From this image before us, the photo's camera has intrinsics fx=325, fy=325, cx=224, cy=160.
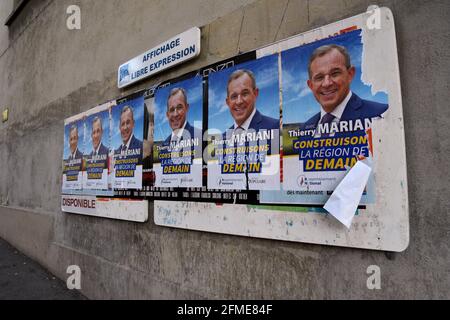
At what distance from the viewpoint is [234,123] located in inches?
112

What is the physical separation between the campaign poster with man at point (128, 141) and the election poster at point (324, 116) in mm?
1947

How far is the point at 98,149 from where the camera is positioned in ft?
15.3

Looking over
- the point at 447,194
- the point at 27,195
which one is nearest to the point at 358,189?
the point at 447,194

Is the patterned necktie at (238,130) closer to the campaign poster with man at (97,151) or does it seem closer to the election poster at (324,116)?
the election poster at (324,116)

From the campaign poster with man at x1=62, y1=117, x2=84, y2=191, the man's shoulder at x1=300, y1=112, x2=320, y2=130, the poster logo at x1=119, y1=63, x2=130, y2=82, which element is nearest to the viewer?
the man's shoulder at x1=300, y1=112, x2=320, y2=130

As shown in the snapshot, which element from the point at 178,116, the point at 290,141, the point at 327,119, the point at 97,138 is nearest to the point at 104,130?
the point at 97,138

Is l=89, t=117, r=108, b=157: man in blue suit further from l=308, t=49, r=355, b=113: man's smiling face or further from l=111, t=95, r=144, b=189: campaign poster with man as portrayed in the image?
l=308, t=49, r=355, b=113: man's smiling face

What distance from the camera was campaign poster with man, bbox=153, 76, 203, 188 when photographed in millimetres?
3152

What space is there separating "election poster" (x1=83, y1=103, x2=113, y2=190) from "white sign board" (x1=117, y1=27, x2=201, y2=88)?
55 centimetres

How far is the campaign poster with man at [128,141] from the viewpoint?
3.88 meters

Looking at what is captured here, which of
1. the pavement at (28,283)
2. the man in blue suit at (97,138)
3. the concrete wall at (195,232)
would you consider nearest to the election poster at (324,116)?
the concrete wall at (195,232)

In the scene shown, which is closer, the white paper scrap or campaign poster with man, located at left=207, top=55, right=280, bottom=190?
the white paper scrap

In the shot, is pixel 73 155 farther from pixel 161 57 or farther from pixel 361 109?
pixel 361 109

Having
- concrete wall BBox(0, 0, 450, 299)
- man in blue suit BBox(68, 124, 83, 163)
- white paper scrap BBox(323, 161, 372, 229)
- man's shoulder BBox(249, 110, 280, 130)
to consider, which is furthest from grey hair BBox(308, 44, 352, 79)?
man in blue suit BBox(68, 124, 83, 163)
